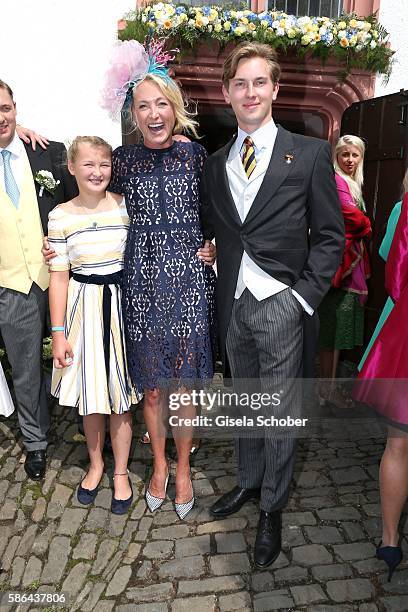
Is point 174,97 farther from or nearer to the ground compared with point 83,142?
farther from the ground

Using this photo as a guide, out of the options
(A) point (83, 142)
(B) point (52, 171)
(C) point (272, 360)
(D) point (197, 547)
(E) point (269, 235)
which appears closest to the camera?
(E) point (269, 235)

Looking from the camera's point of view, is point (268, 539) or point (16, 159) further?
point (16, 159)

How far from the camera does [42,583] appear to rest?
7.73 ft

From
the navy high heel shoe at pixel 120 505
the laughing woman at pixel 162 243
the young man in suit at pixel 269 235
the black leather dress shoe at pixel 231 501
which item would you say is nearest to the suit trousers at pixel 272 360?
the young man in suit at pixel 269 235

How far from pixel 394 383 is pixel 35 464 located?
2.27m

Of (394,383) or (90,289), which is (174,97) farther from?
(394,383)

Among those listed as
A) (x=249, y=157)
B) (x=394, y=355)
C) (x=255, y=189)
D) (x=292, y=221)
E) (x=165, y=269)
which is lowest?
(x=394, y=355)

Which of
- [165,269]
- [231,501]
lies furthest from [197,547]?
[165,269]

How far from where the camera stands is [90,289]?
8.42ft

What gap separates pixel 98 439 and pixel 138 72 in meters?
2.03

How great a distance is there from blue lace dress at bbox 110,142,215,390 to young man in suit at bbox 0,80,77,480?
585 millimetres

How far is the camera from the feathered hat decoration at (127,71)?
2404mm

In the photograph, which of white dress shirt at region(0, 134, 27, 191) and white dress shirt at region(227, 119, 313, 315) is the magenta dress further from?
white dress shirt at region(0, 134, 27, 191)

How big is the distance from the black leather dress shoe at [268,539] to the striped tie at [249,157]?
1722 millimetres
